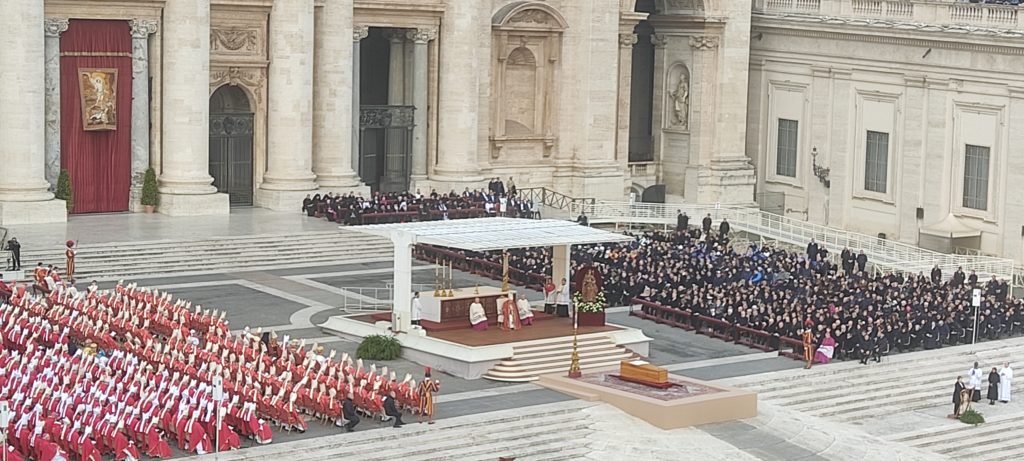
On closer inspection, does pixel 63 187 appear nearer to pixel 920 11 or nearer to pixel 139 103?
pixel 139 103

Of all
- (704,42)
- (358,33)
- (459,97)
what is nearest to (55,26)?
(358,33)

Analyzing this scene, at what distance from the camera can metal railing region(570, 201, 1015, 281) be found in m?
56.5

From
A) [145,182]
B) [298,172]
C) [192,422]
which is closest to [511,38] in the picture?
[298,172]

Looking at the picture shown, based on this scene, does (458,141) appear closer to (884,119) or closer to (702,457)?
(884,119)

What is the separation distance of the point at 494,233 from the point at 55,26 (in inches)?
692

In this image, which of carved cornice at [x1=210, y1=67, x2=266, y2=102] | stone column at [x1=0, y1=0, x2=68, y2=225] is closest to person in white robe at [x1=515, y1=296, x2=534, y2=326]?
stone column at [x1=0, y1=0, x2=68, y2=225]

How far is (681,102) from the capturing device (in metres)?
69.3

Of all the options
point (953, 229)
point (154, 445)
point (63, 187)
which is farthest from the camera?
point (953, 229)

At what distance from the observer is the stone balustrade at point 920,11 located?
5806 centimetres

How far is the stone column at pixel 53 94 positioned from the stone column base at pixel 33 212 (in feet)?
5.07

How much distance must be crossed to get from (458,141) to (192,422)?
99.2ft

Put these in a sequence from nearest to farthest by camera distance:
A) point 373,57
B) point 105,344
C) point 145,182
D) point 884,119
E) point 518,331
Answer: point 105,344
point 518,331
point 145,182
point 884,119
point 373,57

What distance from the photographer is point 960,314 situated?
4741cm

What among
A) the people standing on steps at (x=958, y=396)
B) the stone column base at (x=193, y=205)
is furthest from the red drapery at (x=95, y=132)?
the people standing on steps at (x=958, y=396)
